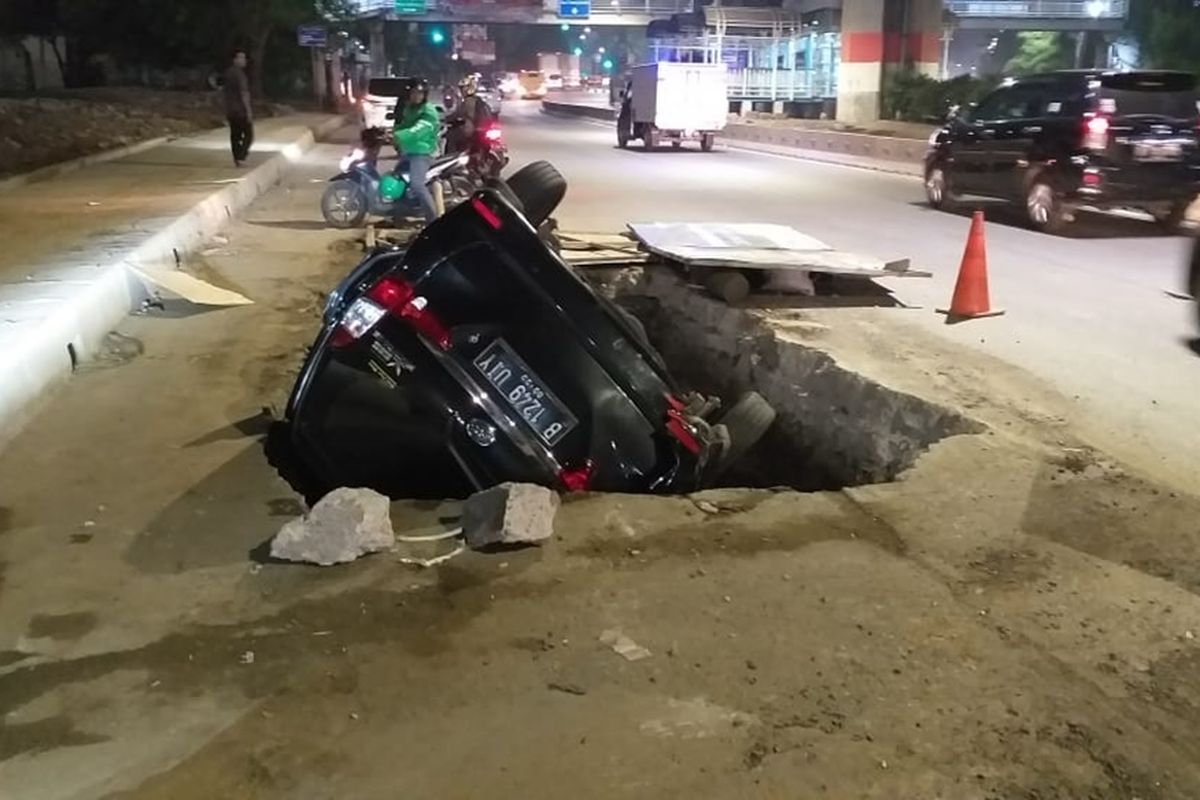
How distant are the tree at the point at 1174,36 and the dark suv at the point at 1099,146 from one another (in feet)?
92.3

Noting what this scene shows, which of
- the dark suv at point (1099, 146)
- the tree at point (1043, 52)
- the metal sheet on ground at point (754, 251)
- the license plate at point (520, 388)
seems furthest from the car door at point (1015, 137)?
the tree at point (1043, 52)

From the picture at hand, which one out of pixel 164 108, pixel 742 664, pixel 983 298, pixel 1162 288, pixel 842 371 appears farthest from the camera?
pixel 164 108

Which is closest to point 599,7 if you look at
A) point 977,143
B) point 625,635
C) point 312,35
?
point 312,35

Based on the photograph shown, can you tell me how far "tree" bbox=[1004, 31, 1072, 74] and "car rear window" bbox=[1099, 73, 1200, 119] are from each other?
66182mm

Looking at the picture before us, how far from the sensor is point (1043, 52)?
3100 inches

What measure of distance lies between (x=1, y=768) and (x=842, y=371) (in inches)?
216

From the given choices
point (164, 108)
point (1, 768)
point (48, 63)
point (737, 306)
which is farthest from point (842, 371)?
point (48, 63)

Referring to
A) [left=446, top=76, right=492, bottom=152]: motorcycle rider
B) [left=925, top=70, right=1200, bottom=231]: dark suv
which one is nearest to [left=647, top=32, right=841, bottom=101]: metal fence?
[left=446, top=76, right=492, bottom=152]: motorcycle rider

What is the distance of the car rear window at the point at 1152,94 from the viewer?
14.0 m

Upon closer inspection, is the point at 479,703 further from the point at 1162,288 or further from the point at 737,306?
the point at 1162,288

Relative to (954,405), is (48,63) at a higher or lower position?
higher

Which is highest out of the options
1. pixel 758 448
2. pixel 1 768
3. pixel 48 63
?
pixel 48 63

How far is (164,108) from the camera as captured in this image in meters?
34.5

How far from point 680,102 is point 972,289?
A: 21.6 meters
